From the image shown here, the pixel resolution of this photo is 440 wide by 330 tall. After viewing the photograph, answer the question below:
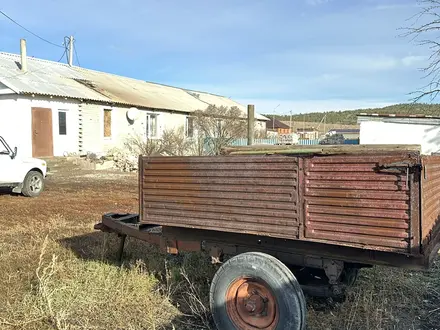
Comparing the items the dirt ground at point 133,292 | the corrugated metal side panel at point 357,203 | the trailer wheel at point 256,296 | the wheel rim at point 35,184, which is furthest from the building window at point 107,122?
the corrugated metal side panel at point 357,203

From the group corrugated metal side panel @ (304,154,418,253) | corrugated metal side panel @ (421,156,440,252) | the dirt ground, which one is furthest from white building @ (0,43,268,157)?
corrugated metal side panel @ (421,156,440,252)

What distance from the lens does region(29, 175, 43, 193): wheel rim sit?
1148cm

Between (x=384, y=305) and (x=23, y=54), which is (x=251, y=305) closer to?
(x=384, y=305)

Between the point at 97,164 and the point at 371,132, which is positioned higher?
the point at 371,132

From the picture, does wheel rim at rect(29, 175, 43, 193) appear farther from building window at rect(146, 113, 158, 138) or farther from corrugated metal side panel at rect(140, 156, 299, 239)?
building window at rect(146, 113, 158, 138)

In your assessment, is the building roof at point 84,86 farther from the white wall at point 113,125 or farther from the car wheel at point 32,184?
the car wheel at point 32,184

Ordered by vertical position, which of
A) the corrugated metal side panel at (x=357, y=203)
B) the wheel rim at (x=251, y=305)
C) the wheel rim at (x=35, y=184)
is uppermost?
the corrugated metal side panel at (x=357, y=203)

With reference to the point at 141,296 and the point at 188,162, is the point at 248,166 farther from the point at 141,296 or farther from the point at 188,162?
the point at 141,296

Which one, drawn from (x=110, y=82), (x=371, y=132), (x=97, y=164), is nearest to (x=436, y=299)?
(x=371, y=132)

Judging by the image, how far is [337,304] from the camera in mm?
4117

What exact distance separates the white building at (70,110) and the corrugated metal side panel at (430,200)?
639 inches

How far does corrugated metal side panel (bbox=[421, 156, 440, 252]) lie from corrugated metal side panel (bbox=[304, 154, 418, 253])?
0.52 ft

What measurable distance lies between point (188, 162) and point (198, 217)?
0.48 metres

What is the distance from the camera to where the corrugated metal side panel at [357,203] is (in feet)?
9.00
